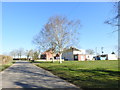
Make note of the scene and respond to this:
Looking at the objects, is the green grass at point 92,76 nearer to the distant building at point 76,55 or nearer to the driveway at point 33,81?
the driveway at point 33,81

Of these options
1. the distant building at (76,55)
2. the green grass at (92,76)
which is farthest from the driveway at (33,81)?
the distant building at (76,55)

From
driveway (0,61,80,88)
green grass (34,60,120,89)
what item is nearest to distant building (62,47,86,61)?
green grass (34,60,120,89)

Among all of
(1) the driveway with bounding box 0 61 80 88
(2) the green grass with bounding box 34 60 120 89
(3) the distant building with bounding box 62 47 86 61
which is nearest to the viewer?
(2) the green grass with bounding box 34 60 120 89

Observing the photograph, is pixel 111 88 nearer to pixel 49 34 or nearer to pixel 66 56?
pixel 49 34

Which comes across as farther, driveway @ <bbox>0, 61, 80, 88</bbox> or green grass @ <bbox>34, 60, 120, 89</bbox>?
driveway @ <bbox>0, 61, 80, 88</bbox>

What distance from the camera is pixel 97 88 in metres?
6.37

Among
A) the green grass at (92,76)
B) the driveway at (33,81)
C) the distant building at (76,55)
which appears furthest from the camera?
→ the distant building at (76,55)

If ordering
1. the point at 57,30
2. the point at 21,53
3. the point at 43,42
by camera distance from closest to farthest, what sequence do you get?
the point at 57,30 < the point at 43,42 < the point at 21,53

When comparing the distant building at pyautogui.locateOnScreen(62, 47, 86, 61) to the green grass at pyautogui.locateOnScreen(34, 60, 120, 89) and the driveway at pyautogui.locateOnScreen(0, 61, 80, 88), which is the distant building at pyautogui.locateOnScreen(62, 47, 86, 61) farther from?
the driveway at pyautogui.locateOnScreen(0, 61, 80, 88)

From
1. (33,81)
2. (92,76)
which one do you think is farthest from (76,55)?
(33,81)

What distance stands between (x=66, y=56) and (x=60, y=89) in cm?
6882

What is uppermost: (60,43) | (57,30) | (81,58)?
(57,30)

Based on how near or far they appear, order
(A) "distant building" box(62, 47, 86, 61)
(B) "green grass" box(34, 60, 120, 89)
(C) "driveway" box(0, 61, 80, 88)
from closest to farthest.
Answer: (B) "green grass" box(34, 60, 120, 89) → (C) "driveway" box(0, 61, 80, 88) → (A) "distant building" box(62, 47, 86, 61)

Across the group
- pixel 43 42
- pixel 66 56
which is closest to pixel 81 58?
pixel 66 56
